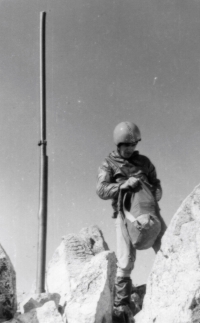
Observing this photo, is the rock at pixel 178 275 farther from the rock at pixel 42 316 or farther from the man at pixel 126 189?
the rock at pixel 42 316

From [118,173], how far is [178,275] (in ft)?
7.25

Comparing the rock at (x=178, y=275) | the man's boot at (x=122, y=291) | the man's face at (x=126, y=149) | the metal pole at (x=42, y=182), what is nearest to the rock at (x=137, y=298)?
the man's boot at (x=122, y=291)

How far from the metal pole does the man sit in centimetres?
185

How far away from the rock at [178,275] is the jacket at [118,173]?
4.06 ft

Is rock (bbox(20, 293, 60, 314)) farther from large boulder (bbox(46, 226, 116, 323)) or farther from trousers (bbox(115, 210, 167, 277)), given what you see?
trousers (bbox(115, 210, 167, 277))

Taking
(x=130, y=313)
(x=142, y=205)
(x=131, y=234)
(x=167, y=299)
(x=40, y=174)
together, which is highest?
(x=40, y=174)

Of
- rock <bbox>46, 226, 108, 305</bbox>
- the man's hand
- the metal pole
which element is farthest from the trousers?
the metal pole

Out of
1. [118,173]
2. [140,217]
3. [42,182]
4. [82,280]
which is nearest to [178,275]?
[140,217]

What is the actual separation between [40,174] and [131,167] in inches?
91.5

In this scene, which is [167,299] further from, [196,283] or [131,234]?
[131,234]

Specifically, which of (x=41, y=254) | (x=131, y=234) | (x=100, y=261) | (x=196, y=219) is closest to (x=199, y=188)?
(x=196, y=219)

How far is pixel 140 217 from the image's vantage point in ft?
21.6

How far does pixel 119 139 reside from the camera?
286 inches

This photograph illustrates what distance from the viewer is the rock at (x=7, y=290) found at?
19.5 ft
